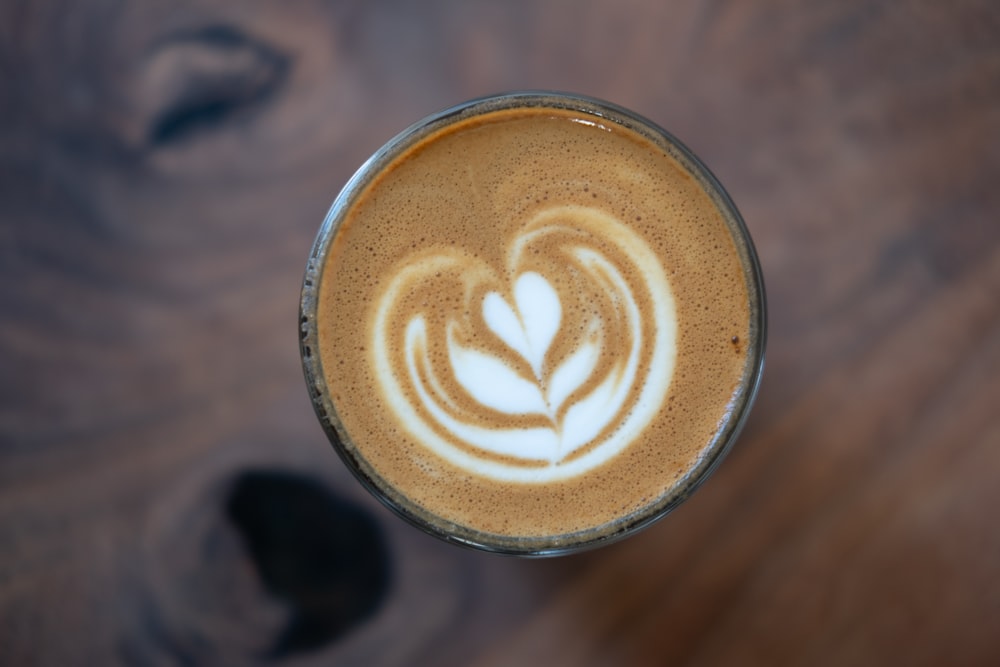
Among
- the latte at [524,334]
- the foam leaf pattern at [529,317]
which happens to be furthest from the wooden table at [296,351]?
the foam leaf pattern at [529,317]

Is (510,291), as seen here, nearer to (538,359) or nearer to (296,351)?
(538,359)

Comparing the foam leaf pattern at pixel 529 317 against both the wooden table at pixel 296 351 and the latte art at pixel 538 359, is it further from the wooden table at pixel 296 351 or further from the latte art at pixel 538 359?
the wooden table at pixel 296 351

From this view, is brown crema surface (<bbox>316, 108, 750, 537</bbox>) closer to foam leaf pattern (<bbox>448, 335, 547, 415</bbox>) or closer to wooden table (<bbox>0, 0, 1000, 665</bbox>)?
foam leaf pattern (<bbox>448, 335, 547, 415</bbox>)

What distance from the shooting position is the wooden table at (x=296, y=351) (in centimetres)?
141

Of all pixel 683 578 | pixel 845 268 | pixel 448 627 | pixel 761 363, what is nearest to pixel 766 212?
pixel 845 268

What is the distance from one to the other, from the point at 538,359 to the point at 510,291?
107 mm

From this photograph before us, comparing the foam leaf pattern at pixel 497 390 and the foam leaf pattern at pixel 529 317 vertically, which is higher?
the foam leaf pattern at pixel 529 317

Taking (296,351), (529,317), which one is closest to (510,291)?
(529,317)

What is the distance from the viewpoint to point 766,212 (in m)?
Result: 1.42

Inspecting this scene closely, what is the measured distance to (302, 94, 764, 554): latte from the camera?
1.17 meters

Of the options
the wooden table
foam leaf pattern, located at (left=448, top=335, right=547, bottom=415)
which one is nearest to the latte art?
foam leaf pattern, located at (left=448, top=335, right=547, bottom=415)

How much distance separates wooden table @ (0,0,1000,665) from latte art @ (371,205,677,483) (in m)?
0.31

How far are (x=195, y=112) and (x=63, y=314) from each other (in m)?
0.43

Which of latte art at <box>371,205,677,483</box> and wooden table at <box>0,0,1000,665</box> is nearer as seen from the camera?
latte art at <box>371,205,677,483</box>
